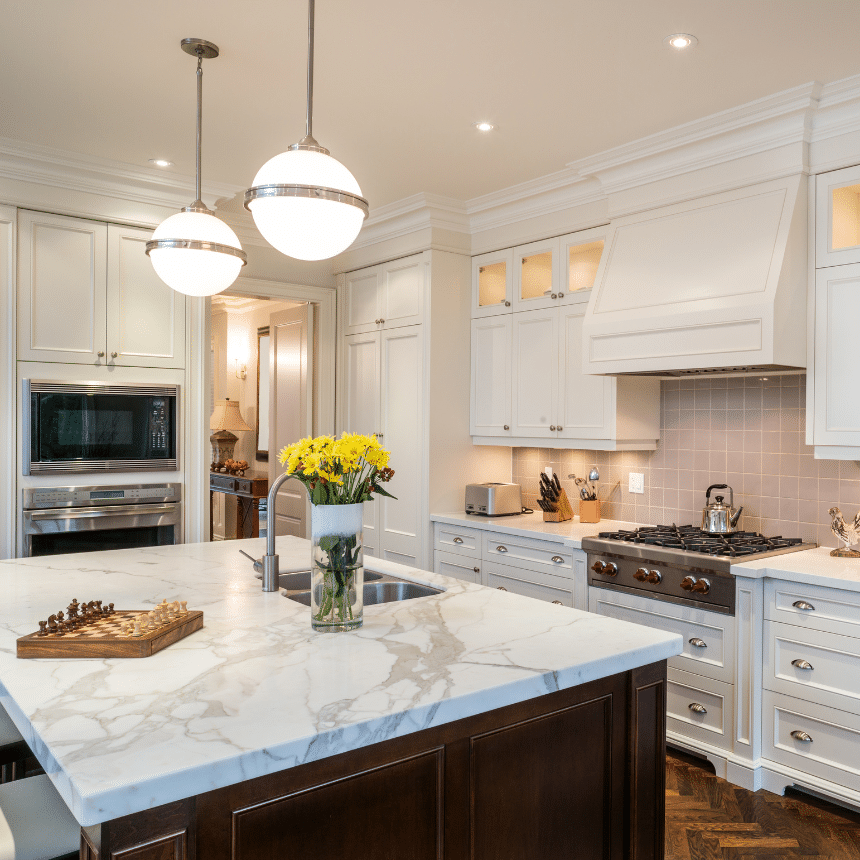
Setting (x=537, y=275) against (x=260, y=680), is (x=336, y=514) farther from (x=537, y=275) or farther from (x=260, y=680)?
(x=537, y=275)

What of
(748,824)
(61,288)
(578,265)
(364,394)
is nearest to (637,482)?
(578,265)

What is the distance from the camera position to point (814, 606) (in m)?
2.68

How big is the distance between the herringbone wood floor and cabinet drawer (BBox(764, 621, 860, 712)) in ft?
1.34

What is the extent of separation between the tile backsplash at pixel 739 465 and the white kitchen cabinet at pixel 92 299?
251cm

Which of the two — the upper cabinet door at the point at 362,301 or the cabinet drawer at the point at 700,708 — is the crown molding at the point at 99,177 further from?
the cabinet drawer at the point at 700,708

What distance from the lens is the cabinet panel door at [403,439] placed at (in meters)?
4.42

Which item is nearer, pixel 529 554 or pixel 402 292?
pixel 529 554

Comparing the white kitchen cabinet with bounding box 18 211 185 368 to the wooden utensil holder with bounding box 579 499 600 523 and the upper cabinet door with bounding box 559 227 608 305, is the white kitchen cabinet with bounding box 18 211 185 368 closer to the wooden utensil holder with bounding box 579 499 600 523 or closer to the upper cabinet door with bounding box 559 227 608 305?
the upper cabinet door with bounding box 559 227 608 305

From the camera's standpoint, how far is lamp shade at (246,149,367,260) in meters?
1.68

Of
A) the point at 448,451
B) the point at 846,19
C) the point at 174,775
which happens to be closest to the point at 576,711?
the point at 174,775

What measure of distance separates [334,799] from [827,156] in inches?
115

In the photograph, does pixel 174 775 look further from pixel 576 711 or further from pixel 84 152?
pixel 84 152

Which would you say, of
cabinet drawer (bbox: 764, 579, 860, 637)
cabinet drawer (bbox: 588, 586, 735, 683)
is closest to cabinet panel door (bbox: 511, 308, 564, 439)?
cabinet drawer (bbox: 588, 586, 735, 683)

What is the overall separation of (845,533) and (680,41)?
1.97 meters
